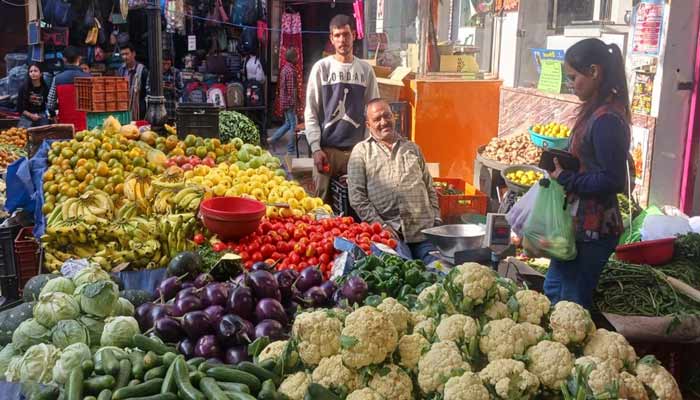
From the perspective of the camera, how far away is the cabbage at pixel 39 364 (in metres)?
2.71

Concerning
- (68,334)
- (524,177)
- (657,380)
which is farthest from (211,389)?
(524,177)

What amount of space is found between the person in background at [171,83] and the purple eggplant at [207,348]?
11.7 m

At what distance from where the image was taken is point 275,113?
15836 millimetres

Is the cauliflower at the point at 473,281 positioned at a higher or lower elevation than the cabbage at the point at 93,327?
higher

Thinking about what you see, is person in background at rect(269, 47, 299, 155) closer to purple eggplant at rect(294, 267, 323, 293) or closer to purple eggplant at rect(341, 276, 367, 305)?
purple eggplant at rect(294, 267, 323, 293)

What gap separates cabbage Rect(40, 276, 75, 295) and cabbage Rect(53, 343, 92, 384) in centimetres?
69

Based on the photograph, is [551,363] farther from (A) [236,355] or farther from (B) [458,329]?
(A) [236,355]

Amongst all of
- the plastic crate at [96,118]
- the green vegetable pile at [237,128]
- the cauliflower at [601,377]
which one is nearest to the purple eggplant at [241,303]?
the cauliflower at [601,377]

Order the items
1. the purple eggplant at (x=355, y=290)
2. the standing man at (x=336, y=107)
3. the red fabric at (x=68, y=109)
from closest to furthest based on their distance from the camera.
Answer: the purple eggplant at (x=355, y=290) < the standing man at (x=336, y=107) < the red fabric at (x=68, y=109)

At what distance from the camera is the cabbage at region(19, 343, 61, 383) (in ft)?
8.89

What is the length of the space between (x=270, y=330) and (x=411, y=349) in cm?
68

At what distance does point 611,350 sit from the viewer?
2494 mm

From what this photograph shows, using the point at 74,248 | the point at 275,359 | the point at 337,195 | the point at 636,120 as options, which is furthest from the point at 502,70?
the point at 275,359

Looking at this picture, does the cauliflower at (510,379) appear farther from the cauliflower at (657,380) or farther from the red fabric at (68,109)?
the red fabric at (68,109)
